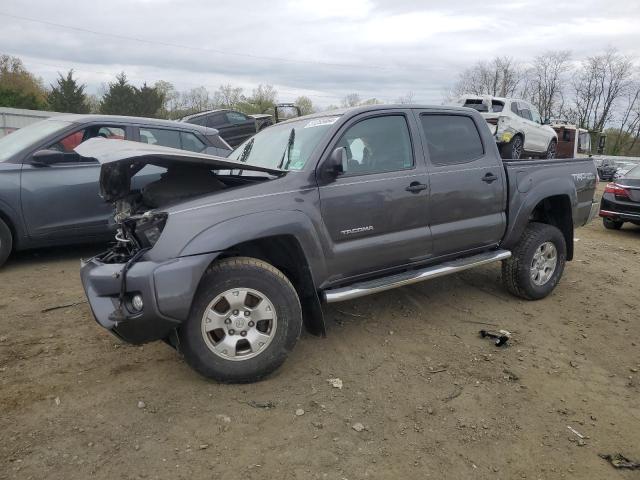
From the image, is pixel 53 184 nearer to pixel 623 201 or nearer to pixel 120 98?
pixel 623 201

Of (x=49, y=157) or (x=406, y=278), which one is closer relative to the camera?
(x=406, y=278)

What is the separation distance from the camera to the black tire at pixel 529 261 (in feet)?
16.6

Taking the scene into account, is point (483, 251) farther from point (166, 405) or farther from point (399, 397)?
point (166, 405)

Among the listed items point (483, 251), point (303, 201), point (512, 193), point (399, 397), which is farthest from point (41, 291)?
point (512, 193)

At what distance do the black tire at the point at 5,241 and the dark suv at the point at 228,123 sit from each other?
387 inches

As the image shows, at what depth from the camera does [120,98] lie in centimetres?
4747

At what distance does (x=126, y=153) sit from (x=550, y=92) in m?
67.3

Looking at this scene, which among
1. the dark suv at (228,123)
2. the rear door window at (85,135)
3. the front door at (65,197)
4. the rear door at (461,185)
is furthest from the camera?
the dark suv at (228,123)

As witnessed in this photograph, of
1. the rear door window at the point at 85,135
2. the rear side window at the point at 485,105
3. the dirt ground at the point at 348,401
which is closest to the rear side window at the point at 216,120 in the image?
the rear side window at the point at 485,105

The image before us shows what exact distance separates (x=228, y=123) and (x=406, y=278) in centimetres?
1260

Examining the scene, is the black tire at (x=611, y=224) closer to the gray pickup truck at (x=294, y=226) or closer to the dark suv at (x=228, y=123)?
the gray pickup truck at (x=294, y=226)

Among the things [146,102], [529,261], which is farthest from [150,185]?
[146,102]

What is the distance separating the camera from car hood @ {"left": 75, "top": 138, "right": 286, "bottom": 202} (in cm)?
313

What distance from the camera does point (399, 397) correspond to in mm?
3336
